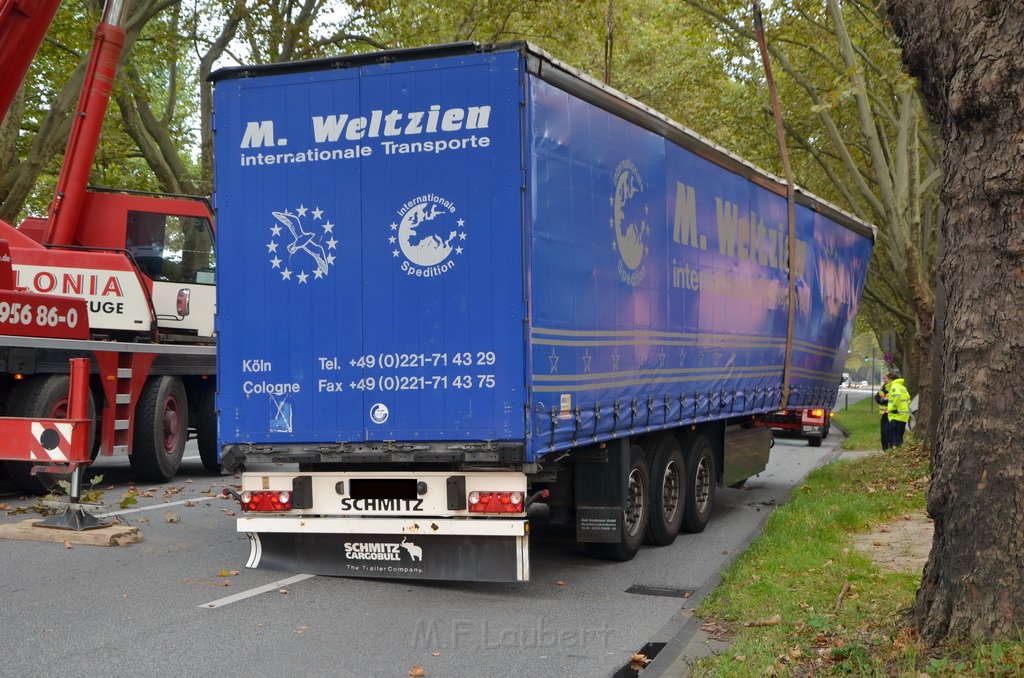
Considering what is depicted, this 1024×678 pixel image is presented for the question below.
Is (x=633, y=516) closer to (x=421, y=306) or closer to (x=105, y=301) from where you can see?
(x=421, y=306)

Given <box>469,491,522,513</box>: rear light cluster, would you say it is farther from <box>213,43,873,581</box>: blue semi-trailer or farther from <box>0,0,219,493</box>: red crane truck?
<box>0,0,219,493</box>: red crane truck

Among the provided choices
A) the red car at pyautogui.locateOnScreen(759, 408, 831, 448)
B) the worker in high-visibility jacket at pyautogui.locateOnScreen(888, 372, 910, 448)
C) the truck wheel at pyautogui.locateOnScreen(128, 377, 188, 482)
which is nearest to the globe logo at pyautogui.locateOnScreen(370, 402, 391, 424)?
the truck wheel at pyautogui.locateOnScreen(128, 377, 188, 482)

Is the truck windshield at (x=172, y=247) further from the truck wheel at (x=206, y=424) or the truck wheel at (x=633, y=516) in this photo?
the truck wheel at (x=633, y=516)

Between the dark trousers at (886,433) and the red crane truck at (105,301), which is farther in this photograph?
the dark trousers at (886,433)

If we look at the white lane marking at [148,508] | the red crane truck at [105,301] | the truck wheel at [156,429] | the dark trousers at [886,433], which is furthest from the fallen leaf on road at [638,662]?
the dark trousers at [886,433]

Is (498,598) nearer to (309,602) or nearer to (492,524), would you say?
(492,524)

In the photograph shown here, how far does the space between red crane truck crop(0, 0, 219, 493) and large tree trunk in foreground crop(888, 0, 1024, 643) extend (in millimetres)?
8902

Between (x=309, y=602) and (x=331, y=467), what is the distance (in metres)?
1.06

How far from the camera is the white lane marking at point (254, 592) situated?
25.4ft

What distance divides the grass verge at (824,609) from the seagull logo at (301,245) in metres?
3.53

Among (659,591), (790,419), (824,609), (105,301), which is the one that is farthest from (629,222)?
(790,419)

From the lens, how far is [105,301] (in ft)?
46.2

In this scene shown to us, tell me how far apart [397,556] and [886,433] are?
1658 centimetres

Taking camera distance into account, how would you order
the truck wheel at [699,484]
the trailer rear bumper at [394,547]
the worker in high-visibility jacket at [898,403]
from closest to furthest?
1. the trailer rear bumper at [394,547]
2. the truck wheel at [699,484]
3. the worker in high-visibility jacket at [898,403]
